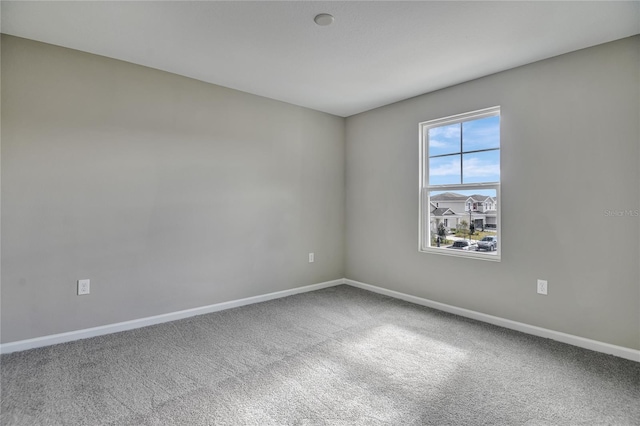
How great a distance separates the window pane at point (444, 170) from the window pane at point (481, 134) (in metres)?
0.17

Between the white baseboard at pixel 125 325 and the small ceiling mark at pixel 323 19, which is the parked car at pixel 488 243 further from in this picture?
the small ceiling mark at pixel 323 19

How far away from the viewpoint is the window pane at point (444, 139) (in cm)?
346

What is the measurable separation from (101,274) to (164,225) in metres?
0.65

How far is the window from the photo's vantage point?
314 cm

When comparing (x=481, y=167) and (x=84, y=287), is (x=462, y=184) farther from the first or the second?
(x=84, y=287)

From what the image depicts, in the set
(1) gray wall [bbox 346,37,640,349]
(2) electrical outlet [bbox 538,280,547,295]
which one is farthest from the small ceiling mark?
(2) electrical outlet [bbox 538,280,547,295]

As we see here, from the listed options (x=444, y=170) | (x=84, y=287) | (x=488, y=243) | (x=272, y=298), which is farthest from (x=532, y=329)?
(x=84, y=287)

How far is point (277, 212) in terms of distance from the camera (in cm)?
391

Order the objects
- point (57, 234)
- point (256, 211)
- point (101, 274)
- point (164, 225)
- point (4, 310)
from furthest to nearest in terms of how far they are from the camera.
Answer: point (256, 211), point (164, 225), point (101, 274), point (57, 234), point (4, 310)

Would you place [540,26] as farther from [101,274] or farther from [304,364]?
[101,274]

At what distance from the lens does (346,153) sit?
462 centimetres

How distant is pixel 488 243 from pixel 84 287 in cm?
370

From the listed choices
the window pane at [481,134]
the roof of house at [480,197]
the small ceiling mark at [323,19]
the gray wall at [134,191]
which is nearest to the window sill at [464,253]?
the roof of house at [480,197]

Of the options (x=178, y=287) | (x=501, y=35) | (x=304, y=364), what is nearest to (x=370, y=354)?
(x=304, y=364)
